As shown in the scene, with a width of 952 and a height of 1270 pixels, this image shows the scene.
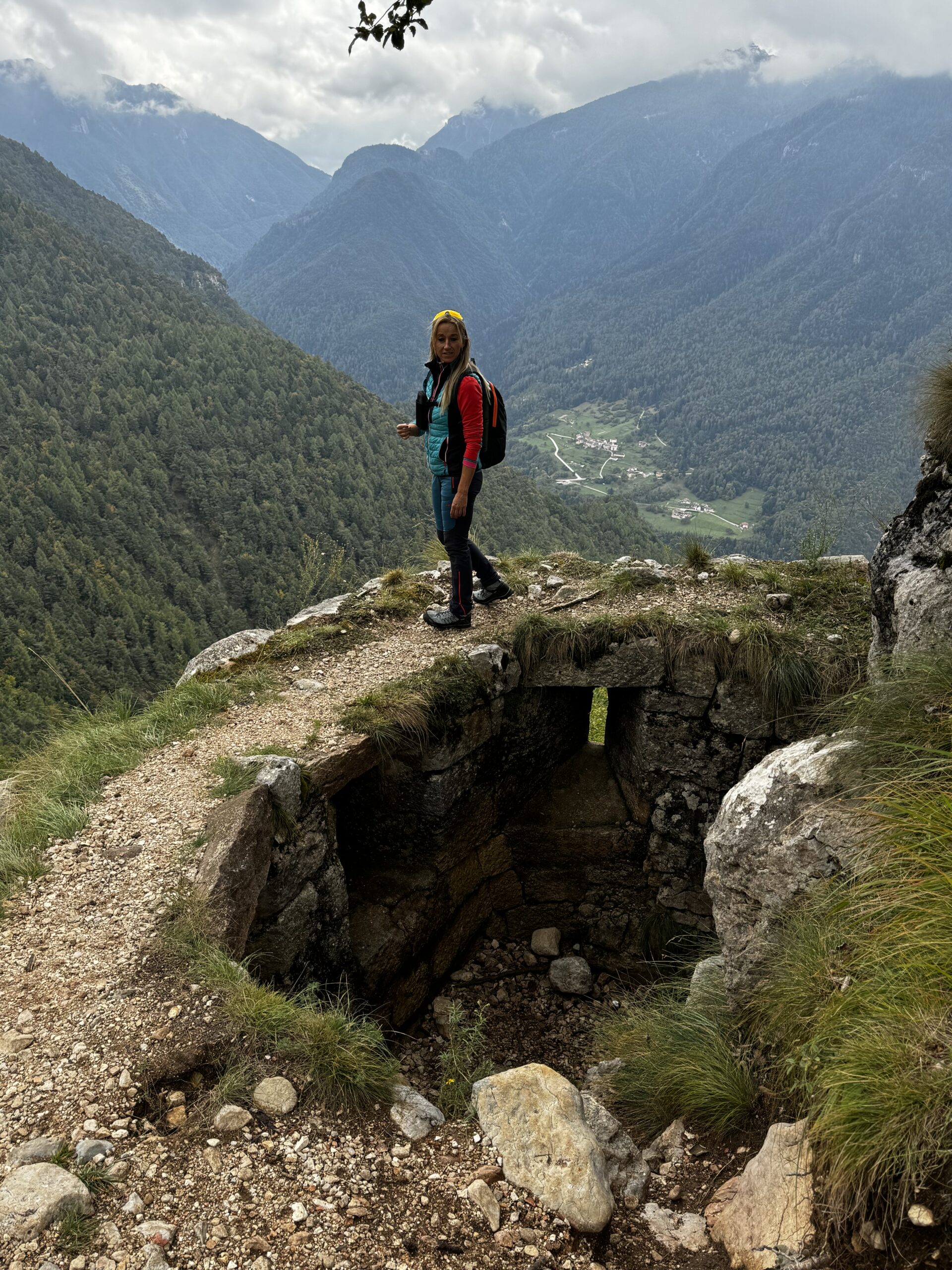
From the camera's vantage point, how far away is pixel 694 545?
9.44 metres

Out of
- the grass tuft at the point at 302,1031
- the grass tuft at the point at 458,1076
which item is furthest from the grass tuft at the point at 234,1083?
the grass tuft at the point at 458,1076

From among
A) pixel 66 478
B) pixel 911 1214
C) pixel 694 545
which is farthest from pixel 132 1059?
pixel 66 478

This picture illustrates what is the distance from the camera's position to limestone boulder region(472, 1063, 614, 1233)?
3369 millimetres

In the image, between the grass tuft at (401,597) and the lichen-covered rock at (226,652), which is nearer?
the lichen-covered rock at (226,652)

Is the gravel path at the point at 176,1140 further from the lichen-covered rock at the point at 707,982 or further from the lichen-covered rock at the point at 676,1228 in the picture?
the lichen-covered rock at the point at 707,982

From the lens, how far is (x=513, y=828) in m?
9.36

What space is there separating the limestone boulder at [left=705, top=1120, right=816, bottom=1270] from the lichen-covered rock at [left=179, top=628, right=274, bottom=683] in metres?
6.71

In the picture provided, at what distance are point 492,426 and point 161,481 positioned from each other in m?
76.8

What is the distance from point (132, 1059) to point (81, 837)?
7.49 ft

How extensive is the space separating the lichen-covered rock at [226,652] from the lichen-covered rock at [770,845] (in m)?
5.69

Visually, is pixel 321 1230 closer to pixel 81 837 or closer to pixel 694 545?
pixel 81 837

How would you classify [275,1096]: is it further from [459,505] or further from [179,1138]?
[459,505]

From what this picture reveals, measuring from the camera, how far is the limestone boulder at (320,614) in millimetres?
9125

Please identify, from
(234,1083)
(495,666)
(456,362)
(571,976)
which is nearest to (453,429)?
(456,362)
